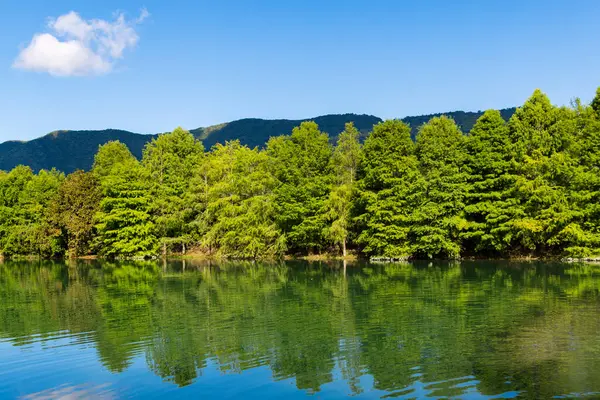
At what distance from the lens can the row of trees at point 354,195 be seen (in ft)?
189

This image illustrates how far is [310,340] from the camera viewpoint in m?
20.8

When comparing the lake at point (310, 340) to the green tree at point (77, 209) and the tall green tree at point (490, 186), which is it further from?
the green tree at point (77, 209)

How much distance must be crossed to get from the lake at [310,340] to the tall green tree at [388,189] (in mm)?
22787

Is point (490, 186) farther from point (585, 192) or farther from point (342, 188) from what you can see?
point (342, 188)

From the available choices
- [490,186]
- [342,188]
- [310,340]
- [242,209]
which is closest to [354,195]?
[342,188]

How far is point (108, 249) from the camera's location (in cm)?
8112

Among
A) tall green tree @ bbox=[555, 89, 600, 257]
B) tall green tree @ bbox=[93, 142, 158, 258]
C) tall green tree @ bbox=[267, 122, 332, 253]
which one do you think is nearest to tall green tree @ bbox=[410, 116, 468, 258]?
tall green tree @ bbox=[555, 89, 600, 257]

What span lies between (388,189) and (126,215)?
3806 cm

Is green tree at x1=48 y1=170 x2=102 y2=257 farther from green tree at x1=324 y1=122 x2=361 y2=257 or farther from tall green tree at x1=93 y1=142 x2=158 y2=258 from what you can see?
green tree at x1=324 y1=122 x2=361 y2=257

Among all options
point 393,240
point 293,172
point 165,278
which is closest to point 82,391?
point 165,278

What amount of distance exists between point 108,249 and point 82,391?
69.5 metres

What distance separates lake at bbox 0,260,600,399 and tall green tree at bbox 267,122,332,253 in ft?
94.4

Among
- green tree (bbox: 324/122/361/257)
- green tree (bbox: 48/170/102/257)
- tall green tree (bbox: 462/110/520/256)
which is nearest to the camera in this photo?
tall green tree (bbox: 462/110/520/256)

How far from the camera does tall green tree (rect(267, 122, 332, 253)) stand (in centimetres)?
6844
